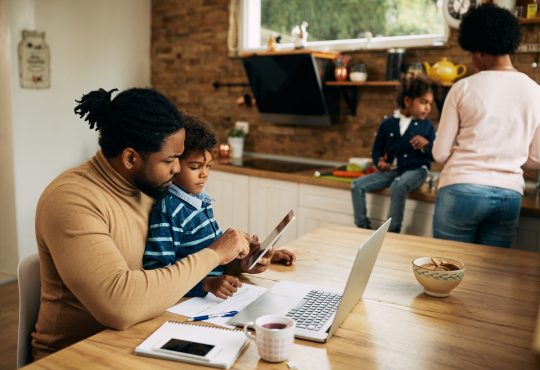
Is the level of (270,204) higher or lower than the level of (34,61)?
lower

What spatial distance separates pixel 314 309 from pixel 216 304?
9.7 inches

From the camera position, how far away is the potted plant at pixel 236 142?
413 cm

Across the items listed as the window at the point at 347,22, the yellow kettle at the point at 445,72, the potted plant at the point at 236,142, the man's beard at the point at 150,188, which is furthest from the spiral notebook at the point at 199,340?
the potted plant at the point at 236,142

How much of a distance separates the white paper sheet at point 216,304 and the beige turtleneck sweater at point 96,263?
0.07 metres

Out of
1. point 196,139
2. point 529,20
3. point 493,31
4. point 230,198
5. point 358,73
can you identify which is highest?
point 529,20

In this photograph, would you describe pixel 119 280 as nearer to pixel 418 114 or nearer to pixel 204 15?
pixel 418 114

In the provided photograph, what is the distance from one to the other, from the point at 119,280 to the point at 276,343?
0.38m

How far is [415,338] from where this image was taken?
4.01 feet

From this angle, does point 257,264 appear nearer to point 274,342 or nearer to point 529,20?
point 274,342

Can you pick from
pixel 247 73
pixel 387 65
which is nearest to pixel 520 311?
pixel 387 65

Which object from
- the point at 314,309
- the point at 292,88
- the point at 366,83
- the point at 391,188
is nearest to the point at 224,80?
the point at 292,88

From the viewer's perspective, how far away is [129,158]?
1361 mm

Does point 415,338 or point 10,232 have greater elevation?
point 415,338

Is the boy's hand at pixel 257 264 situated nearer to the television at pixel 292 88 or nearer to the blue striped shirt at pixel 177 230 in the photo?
the blue striped shirt at pixel 177 230
